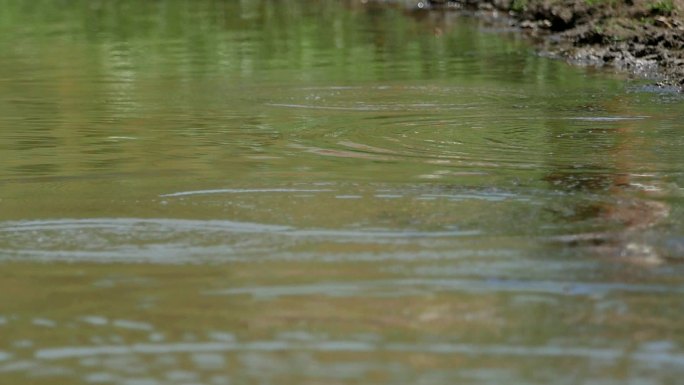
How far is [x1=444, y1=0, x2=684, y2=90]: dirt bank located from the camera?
15.9m

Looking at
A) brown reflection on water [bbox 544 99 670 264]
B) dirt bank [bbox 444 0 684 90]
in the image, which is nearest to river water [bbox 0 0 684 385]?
brown reflection on water [bbox 544 99 670 264]

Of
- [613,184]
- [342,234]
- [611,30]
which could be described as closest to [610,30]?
[611,30]

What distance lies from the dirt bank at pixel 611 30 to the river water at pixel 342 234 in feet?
6.06

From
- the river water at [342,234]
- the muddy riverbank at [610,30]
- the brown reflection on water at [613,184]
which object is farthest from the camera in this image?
the muddy riverbank at [610,30]

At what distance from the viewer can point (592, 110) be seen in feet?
39.6

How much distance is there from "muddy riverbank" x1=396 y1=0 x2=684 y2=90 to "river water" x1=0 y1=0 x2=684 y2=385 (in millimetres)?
1881

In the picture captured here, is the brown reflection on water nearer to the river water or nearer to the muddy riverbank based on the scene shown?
the river water

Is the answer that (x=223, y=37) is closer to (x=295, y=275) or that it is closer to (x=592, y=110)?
(x=592, y=110)

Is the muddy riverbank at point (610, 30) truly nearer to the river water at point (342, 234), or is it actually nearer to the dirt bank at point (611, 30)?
the dirt bank at point (611, 30)

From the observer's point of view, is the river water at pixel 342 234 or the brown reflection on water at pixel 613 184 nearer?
the river water at pixel 342 234

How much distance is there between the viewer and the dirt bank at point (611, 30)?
52.3 ft

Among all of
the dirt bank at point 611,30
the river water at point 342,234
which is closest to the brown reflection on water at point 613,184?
the river water at point 342,234

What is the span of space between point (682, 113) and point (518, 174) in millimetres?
3274

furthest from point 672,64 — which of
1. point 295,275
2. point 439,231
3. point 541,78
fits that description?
point 295,275
